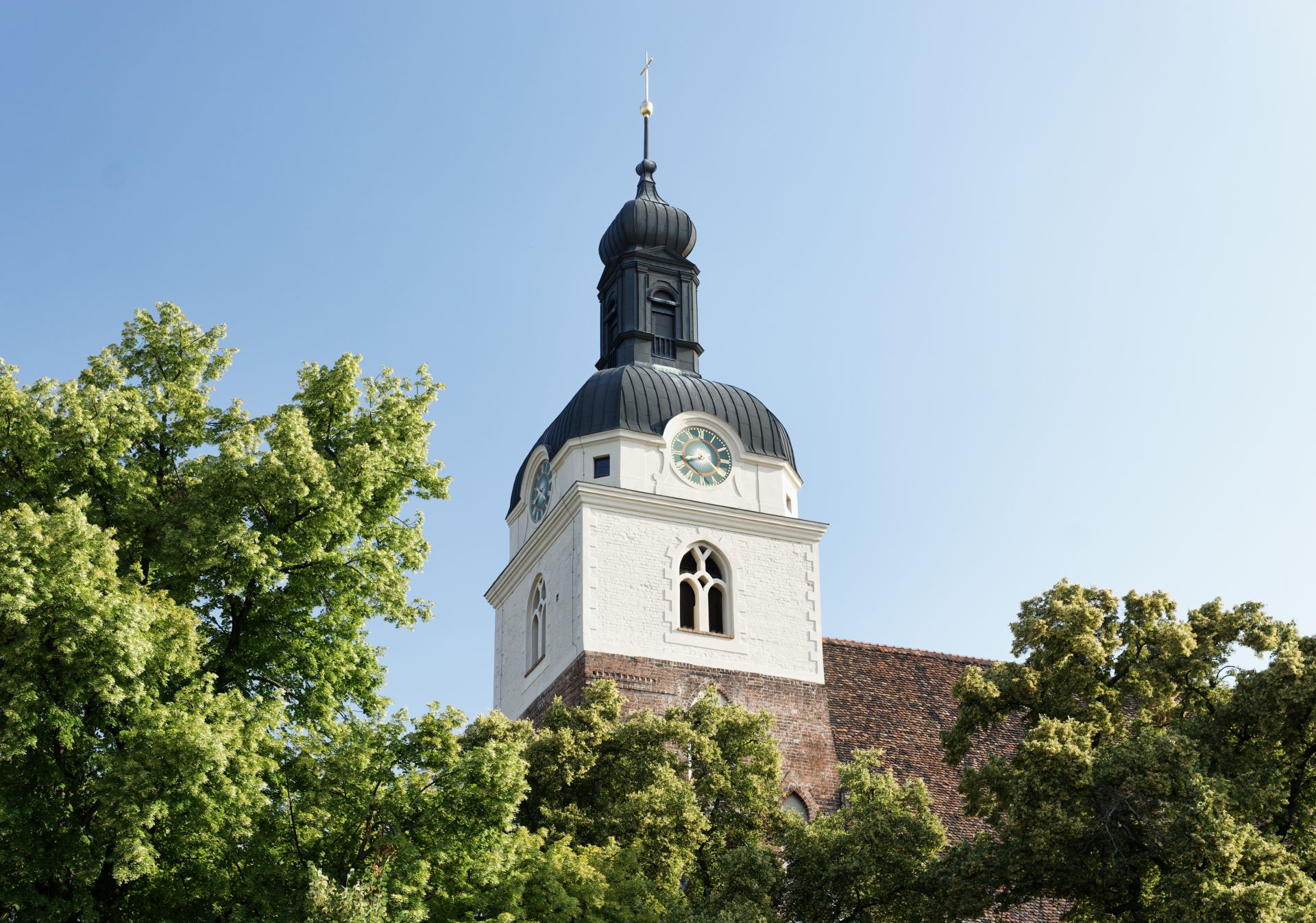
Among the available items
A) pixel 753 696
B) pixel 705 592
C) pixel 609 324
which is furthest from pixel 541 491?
pixel 753 696

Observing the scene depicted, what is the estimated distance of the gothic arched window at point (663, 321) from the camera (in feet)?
128

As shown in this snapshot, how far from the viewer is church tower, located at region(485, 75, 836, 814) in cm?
3388

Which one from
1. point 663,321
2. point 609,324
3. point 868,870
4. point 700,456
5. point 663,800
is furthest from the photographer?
point 609,324

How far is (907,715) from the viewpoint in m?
36.5

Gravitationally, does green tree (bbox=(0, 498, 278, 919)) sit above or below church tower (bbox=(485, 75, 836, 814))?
below

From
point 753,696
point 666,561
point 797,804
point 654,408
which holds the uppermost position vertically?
point 654,408

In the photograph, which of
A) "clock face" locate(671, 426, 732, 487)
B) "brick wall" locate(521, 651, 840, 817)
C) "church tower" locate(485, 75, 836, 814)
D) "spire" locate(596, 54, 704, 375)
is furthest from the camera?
"spire" locate(596, 54, 704, 375)

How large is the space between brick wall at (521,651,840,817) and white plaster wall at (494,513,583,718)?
0.57 meters

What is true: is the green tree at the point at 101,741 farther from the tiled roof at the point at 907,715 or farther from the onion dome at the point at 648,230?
the onion dome at the point at 648,230

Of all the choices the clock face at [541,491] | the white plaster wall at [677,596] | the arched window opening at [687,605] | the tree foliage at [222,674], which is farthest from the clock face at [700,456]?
the tree foliage at [222,674]

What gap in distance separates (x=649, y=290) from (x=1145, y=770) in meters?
20.5

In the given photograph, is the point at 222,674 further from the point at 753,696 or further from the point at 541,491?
the point at 541,491

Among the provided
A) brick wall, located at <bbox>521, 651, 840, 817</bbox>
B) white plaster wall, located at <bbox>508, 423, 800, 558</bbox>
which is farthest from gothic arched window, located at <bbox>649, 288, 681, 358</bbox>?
brick wall, located at <bbox>521, 651, 840, 817</bbox>

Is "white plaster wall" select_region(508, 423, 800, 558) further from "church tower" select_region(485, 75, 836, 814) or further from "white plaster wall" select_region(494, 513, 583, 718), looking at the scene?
"white plaster wall" select_region(494, 513, 583, 718)
